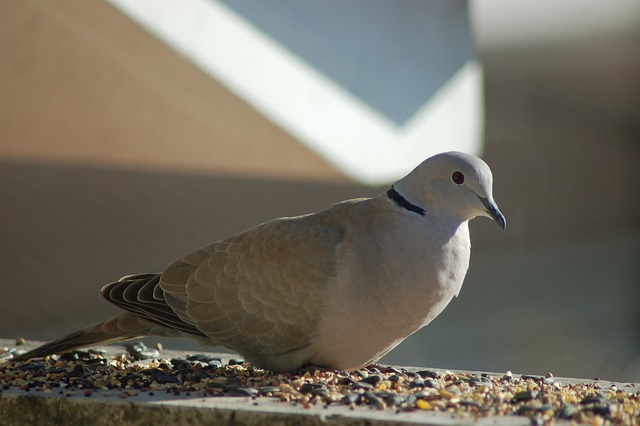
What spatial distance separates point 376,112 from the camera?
804 centimetres

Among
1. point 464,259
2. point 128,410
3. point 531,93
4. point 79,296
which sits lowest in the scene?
point 128,410

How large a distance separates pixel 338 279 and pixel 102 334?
98 centimetres

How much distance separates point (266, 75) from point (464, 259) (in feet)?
14.7

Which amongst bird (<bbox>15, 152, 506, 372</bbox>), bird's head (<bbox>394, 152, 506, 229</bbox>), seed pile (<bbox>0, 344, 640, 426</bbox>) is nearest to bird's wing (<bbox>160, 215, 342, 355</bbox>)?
bird (<bbox>15, 152, 506, 372</bbox>)

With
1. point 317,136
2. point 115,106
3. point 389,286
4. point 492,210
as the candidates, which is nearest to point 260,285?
point 389,286

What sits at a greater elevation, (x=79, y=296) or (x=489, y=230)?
(x=489, y=230)

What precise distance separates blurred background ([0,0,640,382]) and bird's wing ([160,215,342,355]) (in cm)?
300

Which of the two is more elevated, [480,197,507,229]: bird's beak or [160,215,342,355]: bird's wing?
[480,197,507,229]: bird's beak

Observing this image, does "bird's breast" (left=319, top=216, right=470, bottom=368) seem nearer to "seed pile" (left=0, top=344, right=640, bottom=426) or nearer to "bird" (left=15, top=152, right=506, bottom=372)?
"bird" (left=15, top=152, right=506, bottom=372)

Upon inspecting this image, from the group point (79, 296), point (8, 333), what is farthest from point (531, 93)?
point (8, 333)

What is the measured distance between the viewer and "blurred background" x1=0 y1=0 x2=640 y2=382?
22.6ft

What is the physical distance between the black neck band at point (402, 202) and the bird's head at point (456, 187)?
1 cm

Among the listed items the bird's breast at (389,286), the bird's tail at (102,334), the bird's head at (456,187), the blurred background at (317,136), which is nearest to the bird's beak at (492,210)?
the bird's head at (456,187)

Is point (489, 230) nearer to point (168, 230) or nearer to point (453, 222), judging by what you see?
point (168, 230)
